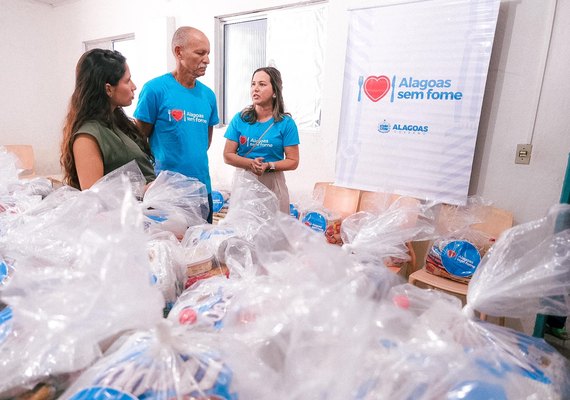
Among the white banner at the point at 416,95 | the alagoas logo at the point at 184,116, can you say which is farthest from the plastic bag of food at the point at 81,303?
the white banner at the point at 416,95

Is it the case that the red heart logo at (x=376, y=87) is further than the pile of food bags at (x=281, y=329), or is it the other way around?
the red heart logo at (x=376, y=87)

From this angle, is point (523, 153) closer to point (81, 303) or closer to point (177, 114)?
point (177, 114)

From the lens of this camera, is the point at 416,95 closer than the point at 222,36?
Yes

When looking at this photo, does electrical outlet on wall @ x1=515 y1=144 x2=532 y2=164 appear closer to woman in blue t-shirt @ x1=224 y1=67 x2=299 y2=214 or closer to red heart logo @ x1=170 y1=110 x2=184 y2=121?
woman in blue t-shirt @ x1=224 y1=67 x2=299 y2=214

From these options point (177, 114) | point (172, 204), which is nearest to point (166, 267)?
point (172, 204)

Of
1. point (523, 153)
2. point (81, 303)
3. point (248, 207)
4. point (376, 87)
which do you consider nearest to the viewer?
point (81, 303)

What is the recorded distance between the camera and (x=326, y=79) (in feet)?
9.17

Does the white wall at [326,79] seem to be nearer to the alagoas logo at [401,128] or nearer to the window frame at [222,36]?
the window frame at [222,36]

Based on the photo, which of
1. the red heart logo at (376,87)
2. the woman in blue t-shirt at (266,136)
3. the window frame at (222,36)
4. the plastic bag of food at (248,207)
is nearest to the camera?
the plastic bag of food at (248,207)

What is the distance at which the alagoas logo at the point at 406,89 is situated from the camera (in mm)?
2242

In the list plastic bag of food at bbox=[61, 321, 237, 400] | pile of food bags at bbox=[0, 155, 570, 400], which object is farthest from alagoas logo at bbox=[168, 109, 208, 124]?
plastic bag of food at bbox=[61, 321, 237, 400]

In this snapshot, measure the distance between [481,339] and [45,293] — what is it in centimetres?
73

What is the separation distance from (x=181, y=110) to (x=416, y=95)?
155 cm

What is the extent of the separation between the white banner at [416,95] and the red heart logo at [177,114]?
4.36 ft
